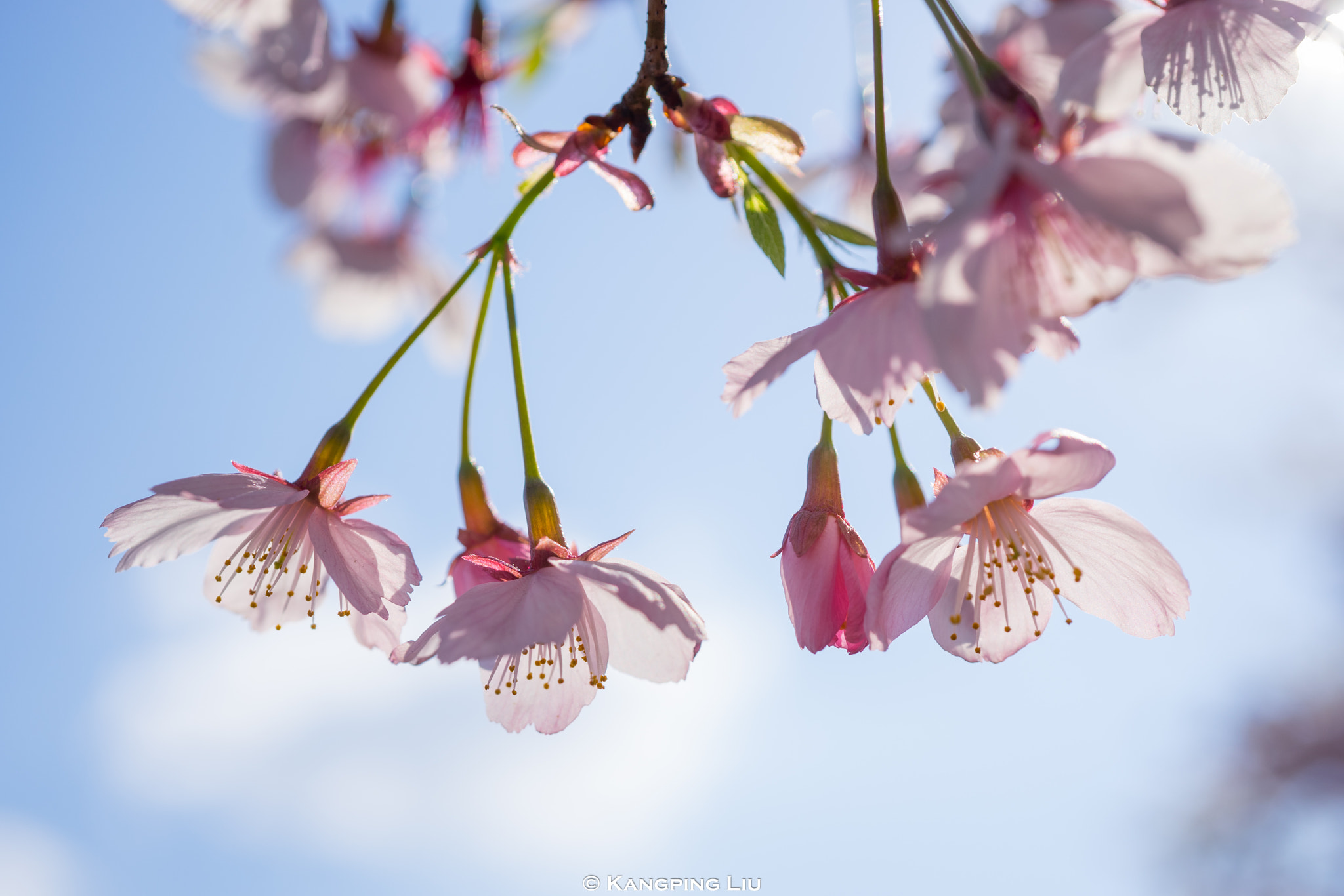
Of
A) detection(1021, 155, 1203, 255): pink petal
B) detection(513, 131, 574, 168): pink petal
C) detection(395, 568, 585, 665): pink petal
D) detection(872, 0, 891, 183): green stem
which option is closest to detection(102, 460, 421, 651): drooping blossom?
detection(395, 568, 585, 665): pink petal

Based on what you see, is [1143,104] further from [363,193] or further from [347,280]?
[347,280]

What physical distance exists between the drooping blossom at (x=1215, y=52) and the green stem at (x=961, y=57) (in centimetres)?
15

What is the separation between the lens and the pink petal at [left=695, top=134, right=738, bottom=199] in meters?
0.98

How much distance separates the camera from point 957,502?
78 cm

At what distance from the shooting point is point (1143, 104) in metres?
1.14

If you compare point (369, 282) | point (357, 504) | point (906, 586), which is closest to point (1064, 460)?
point (906, 586)

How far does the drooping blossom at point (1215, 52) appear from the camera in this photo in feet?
2.87

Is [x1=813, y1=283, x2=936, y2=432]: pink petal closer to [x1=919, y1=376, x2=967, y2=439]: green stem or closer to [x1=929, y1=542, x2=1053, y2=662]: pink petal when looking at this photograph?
[x1=919, y1=376, x2=967, y2=439]: green stem

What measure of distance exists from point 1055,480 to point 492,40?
41.0 inches

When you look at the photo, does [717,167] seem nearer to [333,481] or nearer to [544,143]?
[544,143]

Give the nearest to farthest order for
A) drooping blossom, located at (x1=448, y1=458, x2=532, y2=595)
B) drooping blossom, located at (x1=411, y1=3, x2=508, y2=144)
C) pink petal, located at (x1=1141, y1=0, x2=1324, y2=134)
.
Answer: pink petal, located at (x1=1141, y1=0, x2=1324, y2=134)
drooping blossom, located at (x1=448, y1=458, x2=532, y2=595)
drooping blossom, located at (x1=411, y1=3, x2=508, y2=144)

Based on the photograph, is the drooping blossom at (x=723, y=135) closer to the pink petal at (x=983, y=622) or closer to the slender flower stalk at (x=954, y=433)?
the slender flower stalk at (x=954, y=433)

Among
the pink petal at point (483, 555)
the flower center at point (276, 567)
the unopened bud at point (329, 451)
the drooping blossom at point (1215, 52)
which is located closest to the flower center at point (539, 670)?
the pink petal at point (483, 555)

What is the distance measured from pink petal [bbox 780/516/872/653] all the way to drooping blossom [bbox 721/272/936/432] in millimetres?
221
